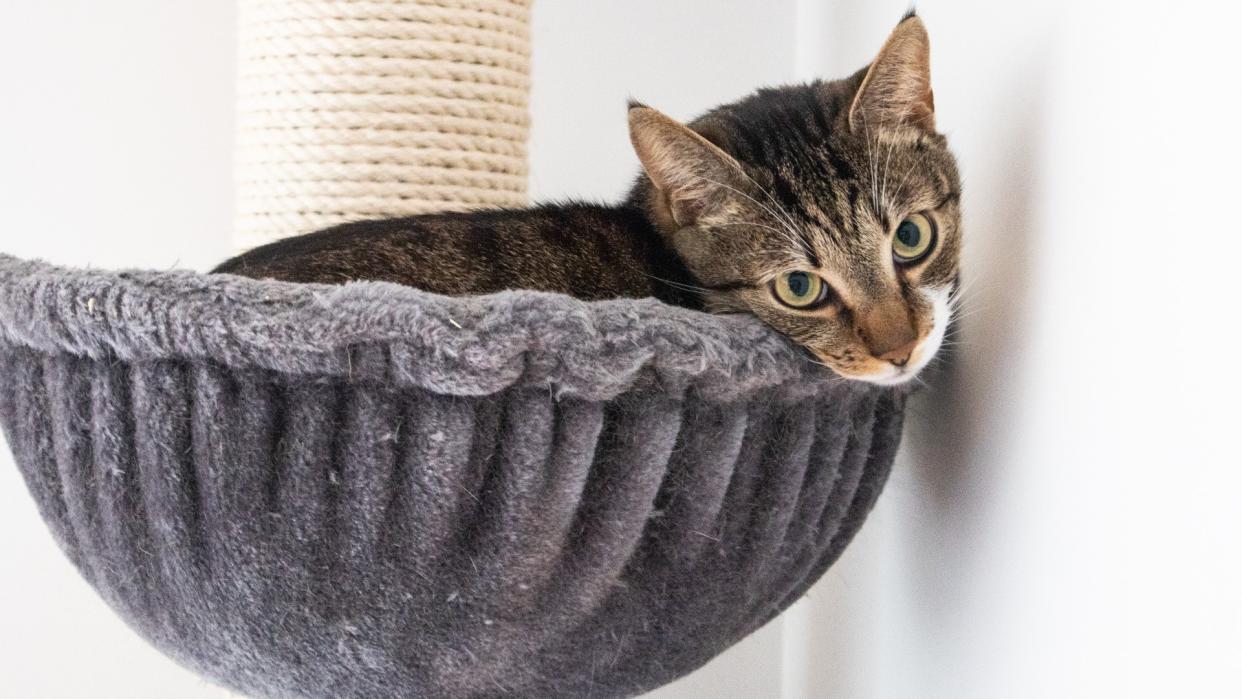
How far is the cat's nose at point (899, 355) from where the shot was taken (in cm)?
82

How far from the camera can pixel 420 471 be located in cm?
68

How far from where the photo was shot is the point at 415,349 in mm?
642

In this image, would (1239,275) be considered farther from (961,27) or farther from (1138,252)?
(961,27)

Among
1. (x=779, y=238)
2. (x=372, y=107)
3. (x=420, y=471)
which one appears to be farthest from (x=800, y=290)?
(x=372, y=107)

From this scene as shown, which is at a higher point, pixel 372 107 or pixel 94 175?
pixel 372 107

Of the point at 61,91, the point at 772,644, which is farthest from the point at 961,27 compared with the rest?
the point at 61,91

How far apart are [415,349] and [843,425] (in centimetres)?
32

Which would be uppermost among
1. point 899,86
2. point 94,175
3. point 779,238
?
point 899,86

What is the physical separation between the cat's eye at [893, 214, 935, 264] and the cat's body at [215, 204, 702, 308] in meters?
0.19

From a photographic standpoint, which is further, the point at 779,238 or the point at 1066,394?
the point at 779,238

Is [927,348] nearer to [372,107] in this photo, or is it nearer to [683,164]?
[683,164]

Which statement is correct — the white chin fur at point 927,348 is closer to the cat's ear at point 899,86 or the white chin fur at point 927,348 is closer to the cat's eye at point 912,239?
the cat's eye at point 912,239

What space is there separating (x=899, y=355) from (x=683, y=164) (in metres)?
0.24

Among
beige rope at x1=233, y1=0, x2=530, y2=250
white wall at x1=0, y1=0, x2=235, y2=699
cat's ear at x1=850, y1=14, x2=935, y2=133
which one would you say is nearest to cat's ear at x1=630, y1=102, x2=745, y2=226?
cat's ear at x1=850, y1=14, x2=935, y2=133
